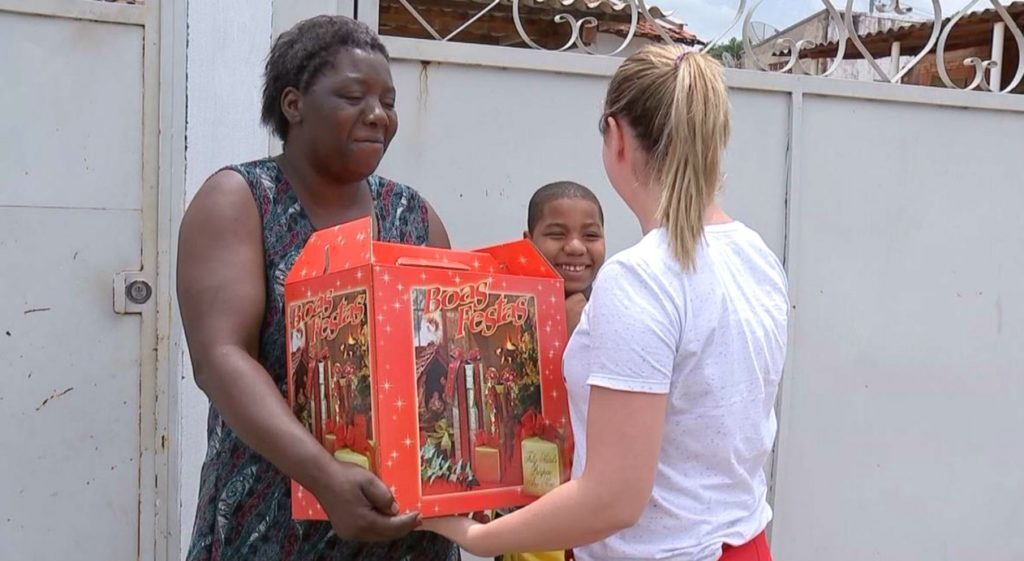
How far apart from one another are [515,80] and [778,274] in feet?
5.20

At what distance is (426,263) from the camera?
152 cm

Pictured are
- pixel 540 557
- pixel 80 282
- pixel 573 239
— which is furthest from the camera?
pixel 80 282

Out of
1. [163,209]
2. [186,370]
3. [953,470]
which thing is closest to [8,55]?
[163,209]

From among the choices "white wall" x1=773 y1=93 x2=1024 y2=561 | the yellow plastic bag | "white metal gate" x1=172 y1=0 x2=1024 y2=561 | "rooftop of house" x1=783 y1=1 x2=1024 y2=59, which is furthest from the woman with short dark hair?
"rooftop of house" x1=783 y1=1 x2=1024 y2=59

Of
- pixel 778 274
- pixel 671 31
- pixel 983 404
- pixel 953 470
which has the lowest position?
pixel 953 470

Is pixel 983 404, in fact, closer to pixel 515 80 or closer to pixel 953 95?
pixel 953 95

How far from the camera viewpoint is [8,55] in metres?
2.54

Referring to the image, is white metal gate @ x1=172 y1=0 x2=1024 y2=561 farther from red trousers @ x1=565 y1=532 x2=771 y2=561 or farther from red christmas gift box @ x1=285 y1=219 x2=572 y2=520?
red trousers @ x1=565 y1=532 x2=771 y2=561

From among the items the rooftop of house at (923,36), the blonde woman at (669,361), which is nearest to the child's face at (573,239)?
the blonde woman at (669,361)

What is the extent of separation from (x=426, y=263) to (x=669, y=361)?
0.41 metres

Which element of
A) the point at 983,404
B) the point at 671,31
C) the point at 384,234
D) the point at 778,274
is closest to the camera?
the point at 778,274

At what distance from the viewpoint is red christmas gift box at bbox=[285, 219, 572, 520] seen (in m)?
1.42

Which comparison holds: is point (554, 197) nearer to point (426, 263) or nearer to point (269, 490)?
point (426, 263)

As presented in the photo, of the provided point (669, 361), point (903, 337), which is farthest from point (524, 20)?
point (669, 361)
